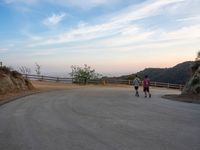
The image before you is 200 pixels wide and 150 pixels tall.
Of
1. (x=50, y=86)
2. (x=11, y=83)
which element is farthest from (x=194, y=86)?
(x=50, y=86)

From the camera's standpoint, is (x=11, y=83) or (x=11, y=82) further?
(x=11, y=82)

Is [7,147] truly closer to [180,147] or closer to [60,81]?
[180,147]

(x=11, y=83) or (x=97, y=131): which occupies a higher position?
(x=11, y=83)

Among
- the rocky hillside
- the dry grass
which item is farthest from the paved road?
the dry grass

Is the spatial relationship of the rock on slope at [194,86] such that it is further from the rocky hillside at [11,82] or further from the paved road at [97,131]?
the rocky hillside at [11,82]

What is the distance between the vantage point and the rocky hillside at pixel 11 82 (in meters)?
30.6

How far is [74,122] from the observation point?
13.2 metres

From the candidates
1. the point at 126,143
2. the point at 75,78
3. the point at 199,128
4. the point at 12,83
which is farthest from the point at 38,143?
the point at 75,78

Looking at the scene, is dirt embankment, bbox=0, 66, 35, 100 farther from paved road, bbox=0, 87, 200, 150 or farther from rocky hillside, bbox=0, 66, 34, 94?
paved road, bbox=0, 87, 200, 150

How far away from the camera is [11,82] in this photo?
3225 centimetres

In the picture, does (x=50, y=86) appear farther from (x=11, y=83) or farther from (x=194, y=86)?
(x=194, y=86)

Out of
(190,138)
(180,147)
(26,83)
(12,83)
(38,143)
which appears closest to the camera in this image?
(180,147)

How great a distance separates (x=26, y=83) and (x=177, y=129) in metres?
26.3

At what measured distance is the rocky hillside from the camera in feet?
100
